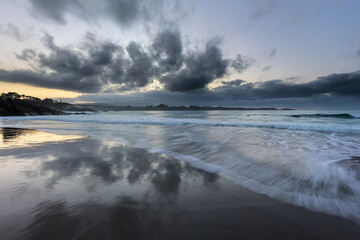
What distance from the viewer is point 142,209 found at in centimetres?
177

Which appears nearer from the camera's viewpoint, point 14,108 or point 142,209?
point 142,209

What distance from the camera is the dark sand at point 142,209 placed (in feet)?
4.70

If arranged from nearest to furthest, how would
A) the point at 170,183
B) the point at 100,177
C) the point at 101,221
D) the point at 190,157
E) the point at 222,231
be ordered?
the point at 222,231 → the point at 101,221 → the point at 170,183 → the point at 100,177 → the point at 190,157

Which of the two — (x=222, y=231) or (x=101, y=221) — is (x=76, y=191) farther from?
(x=222, y=231)

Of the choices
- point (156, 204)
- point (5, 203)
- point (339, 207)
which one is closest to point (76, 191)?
point (5, 203)

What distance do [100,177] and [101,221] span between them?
4.07 ft

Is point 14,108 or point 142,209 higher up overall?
point 14,108

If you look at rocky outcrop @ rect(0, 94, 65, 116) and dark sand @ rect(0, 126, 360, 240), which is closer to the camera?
dark sand @ rect(0, 126, 360, 240)

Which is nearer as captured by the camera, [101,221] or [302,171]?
[101,221]

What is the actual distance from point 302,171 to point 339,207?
1235mm

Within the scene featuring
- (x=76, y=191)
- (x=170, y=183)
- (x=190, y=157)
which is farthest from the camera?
(x=190, y=157)

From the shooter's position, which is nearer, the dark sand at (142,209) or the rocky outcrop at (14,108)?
the dark sand at (142,209)

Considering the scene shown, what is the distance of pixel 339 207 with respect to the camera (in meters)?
1.92

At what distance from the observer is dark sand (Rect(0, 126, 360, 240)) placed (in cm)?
143
